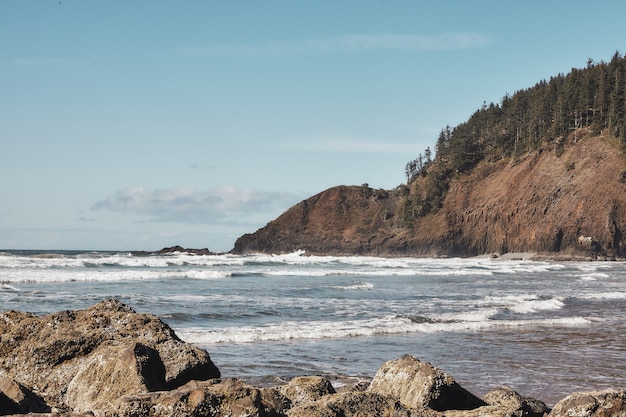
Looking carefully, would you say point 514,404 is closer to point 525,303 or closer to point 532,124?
Result: point 525,303

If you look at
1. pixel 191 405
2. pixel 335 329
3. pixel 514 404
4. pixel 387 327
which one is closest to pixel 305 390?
pixel 514 404

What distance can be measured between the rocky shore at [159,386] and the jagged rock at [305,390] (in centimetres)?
1

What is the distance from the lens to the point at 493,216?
81.1 m

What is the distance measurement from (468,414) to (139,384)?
2.84 m

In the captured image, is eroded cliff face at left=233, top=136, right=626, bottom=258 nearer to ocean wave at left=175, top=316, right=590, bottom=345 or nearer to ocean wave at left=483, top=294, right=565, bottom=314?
ocean wave at left=483, top=294, right=565, bottom=314

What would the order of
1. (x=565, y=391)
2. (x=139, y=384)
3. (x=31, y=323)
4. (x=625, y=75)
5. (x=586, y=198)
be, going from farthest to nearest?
(x=625, y=75) → (x=586, y=198) → (x=565, y=391) → (x=31, y=323) → (x=139, y=384)

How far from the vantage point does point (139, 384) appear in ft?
17.7

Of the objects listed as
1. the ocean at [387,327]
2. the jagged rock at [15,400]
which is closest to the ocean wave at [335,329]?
the ocean at [387,327]

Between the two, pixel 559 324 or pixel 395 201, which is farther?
pixel 395 201

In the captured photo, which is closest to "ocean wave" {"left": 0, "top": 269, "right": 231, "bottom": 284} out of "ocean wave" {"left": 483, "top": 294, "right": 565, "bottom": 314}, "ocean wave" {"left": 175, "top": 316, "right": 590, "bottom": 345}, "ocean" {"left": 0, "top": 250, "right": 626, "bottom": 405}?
"ocean" {"left": 0, "top": 250, "right": 626, "bottom": 405}

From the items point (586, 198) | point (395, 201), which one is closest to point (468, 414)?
point (586, 198)

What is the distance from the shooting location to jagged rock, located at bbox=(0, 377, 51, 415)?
4.63 m

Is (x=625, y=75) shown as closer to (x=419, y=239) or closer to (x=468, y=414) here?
(x=419, y=239)

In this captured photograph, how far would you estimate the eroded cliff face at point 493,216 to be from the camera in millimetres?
70750
